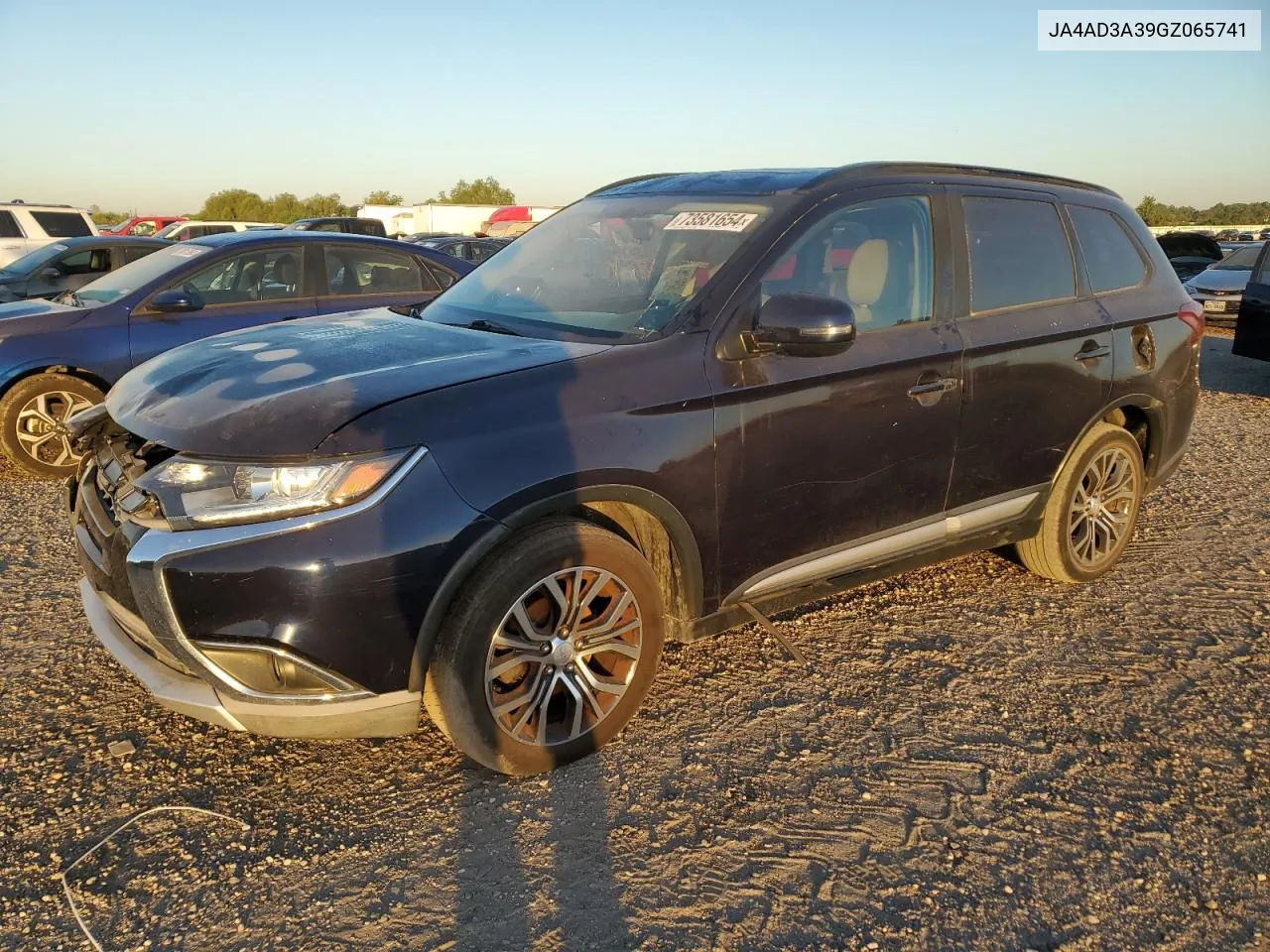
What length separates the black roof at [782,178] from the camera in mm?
3527

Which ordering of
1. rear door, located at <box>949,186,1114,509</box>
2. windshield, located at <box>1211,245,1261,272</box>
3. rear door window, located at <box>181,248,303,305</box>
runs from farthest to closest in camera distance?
windshield, located at <box>1211,245,1261,272</box>, rear door window, located at <box>181,248,303,305</box>, rear door, located at <box>949,186,1114,509</box>

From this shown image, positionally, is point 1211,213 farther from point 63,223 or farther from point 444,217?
point 63,223

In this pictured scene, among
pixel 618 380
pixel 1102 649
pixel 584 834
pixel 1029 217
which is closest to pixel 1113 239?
pixel 1029 217

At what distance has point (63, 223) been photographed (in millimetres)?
15836

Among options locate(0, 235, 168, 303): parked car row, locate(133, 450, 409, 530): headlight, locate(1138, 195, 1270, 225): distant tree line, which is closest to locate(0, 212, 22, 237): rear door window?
locate(0, 235, 168, 303): parked car row

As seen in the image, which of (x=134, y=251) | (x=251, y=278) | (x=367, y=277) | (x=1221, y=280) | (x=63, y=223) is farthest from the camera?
(x=63, y=223)

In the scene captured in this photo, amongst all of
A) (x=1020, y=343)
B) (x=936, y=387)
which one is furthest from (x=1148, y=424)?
(x=936, y=387)

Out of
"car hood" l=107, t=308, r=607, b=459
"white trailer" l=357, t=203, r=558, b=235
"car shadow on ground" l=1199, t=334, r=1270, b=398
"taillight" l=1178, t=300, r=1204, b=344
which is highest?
"white trailer" l=357, t=203, r=558, b=235

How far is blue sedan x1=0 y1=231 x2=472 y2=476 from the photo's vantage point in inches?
240

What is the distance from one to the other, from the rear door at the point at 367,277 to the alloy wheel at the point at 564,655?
464cm

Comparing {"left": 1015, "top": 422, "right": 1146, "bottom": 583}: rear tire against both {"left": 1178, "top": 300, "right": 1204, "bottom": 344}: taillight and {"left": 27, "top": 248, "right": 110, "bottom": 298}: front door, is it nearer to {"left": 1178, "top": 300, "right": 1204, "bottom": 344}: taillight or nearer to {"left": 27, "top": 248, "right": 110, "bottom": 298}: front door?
{"left": 1178, "top": 300, "right": 1204, "bottom": 344}: taillight

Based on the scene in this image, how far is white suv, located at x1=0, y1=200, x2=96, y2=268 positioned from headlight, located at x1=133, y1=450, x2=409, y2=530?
15.1 meters

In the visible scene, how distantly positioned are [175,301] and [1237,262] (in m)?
16.8

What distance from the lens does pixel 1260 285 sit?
9.30 meters
